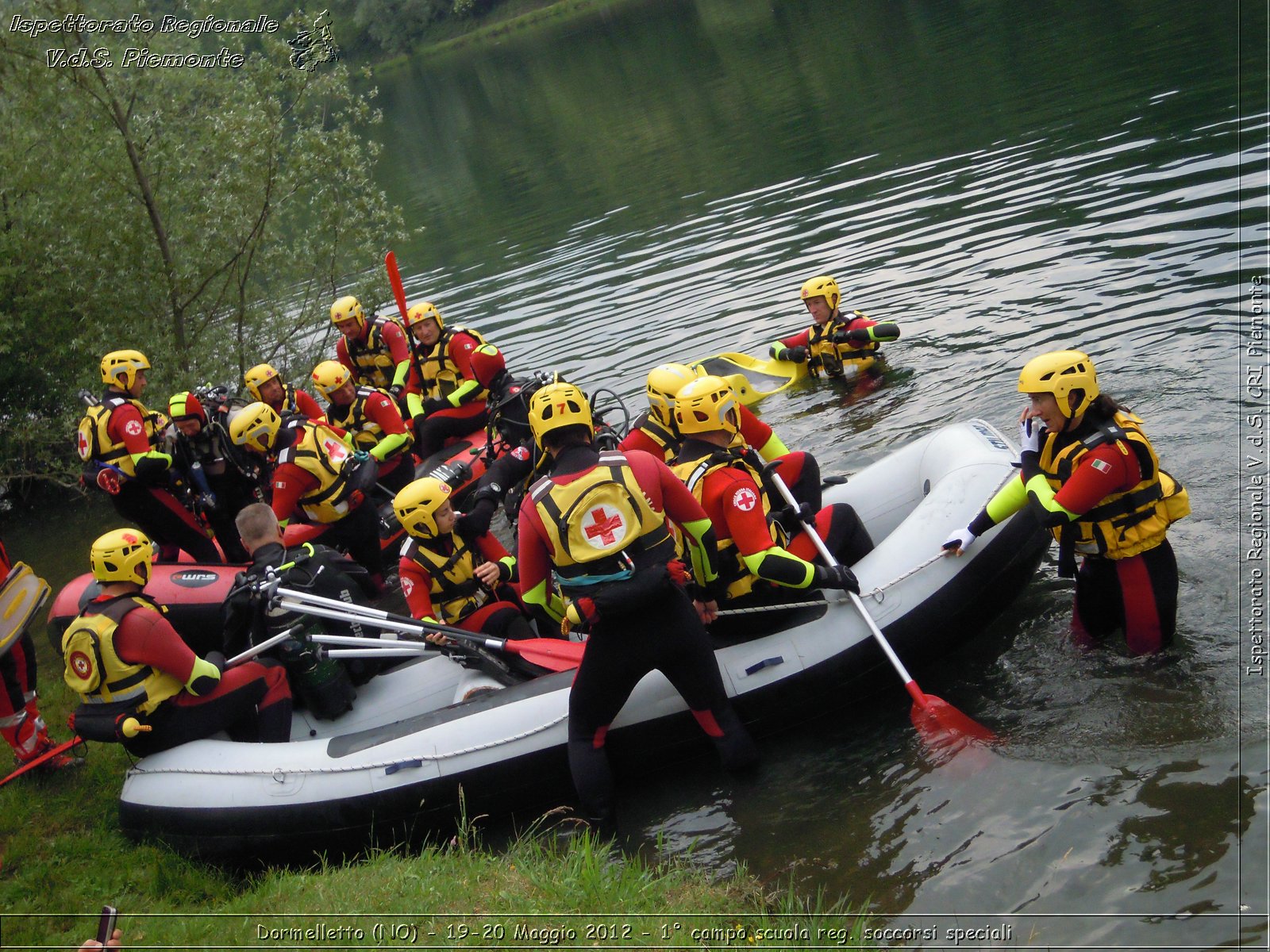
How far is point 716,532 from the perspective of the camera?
224 inches

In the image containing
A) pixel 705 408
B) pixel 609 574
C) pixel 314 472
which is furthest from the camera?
pixel 314 472

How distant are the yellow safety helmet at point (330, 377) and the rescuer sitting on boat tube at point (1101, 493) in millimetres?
6177

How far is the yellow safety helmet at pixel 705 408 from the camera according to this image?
556cm

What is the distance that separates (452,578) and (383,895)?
222cm

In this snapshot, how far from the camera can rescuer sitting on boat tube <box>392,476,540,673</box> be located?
21.2 feet

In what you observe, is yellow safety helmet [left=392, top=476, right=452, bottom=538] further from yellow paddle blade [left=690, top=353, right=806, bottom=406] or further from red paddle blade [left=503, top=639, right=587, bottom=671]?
yellow paddle blade [left=690, top=353, right=806, bottom=406]

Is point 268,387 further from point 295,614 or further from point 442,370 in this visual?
point 295,614

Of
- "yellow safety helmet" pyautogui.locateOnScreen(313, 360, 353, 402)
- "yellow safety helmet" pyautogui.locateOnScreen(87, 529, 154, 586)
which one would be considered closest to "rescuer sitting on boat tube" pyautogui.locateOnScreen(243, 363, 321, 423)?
"yellow safety helmet" pyautogui.locateOnScreen(313, 360, 353, 402)

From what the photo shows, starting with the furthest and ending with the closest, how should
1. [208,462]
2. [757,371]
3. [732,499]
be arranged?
[757,371] < [208,462] < [732,499]

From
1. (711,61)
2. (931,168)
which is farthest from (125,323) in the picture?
(711,61)

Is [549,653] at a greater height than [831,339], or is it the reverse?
[831,339]

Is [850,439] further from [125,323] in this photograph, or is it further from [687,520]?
[125,323]

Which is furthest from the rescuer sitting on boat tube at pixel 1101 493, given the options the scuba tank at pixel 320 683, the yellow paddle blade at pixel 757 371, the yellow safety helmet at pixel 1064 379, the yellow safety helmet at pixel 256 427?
the yellow safety helmet at pixel 256 427

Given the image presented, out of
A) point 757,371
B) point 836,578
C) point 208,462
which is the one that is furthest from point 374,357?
point 836,578
